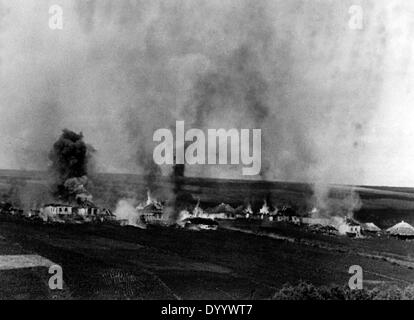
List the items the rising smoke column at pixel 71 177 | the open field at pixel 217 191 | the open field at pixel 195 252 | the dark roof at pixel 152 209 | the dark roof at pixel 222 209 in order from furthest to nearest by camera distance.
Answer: the rising smoke column at pixel 71 177, the dark roof at pixel 152 209, the dark roof at pixel 222 209, the open field at pixel 217 191, the open field at pixel 195 252

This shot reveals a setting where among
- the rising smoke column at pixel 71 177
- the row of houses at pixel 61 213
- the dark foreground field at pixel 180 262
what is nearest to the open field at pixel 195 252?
the dark foreground field at pixel 180 262

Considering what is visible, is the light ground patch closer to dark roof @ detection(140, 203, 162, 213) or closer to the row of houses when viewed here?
the row of houses

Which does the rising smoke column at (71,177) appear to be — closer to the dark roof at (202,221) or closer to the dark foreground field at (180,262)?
the dark foreground field at (180,262)

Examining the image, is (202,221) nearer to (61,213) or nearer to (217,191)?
(217,191)

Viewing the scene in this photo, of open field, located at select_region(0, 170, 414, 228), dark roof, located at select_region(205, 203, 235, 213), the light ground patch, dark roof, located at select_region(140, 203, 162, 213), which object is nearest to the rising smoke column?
open field, located at select_region(0, 170, 414, 228)

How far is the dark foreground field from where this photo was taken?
16891mm

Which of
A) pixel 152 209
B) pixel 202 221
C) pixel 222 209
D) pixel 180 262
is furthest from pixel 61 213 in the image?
pixel 180 262

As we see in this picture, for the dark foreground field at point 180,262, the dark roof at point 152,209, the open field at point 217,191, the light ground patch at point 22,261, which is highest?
the open field at point 217,191

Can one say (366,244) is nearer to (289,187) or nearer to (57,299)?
(289,187)

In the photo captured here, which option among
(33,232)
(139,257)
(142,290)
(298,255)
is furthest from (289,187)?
(33,232)

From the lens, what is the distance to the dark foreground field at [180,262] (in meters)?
16.9

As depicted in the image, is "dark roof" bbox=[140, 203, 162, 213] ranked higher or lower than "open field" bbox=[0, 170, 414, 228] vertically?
lower

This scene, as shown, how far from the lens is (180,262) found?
2325 cm

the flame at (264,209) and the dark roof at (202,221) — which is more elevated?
the flame at (264,209)
